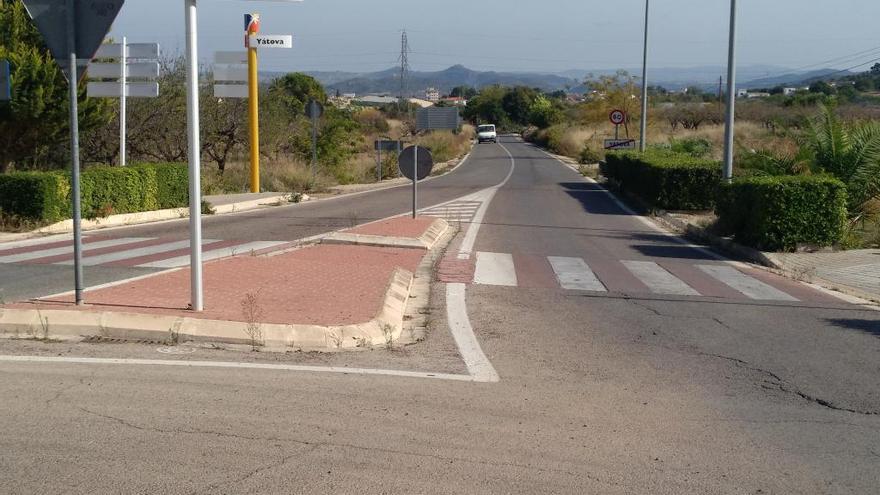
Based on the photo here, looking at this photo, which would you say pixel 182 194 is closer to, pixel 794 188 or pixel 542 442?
pixel 794 188

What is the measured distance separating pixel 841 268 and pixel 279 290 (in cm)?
1002

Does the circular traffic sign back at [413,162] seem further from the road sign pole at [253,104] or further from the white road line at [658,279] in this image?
the road sign pole at [253,104]

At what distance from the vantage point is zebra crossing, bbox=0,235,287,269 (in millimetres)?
14133

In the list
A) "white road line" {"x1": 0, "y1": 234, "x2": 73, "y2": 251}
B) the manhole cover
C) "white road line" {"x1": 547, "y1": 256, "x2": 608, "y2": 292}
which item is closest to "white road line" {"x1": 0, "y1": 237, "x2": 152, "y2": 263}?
"white road line" {"x1": 0, "y1": 234, "x2": 73, "y2": 251}

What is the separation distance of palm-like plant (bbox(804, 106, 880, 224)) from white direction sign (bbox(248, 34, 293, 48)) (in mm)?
17210

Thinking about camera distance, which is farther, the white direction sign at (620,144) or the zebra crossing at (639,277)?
the white direction sign at (620,144)

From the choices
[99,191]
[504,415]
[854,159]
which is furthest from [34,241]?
[854,159]

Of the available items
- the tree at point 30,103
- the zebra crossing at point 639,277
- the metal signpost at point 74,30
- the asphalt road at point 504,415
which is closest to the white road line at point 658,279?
the zebra crossing at point 639,277

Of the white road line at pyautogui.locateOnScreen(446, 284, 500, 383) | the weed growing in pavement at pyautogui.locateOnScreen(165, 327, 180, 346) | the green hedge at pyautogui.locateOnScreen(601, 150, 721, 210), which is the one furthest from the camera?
the green hedge at pyautogui.locateOnScreen(601, 150, 721, 210)

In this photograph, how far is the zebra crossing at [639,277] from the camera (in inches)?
533

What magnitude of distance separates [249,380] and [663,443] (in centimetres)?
311

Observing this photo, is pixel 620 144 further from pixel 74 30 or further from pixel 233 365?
pixel 233 365

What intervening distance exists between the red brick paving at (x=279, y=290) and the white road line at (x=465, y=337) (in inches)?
33.3

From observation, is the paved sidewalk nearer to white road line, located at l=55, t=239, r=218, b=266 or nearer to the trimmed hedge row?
white road line, located at l=55, t=239, r=218, b=266
